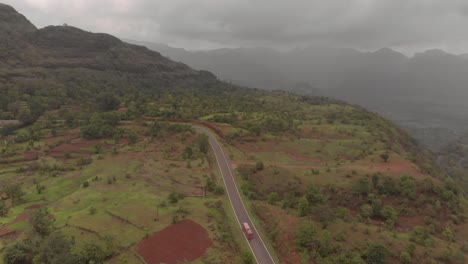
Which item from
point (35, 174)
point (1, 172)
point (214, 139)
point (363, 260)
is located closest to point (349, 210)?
point (363, 260)

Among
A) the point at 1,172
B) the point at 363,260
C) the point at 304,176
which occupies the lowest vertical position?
the point at 1,172

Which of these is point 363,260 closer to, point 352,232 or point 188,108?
point 352,232

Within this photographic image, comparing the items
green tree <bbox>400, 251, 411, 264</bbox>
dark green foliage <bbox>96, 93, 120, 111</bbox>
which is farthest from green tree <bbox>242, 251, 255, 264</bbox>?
dark green foliage <bbox>96, 93, 120, 111</bbox>

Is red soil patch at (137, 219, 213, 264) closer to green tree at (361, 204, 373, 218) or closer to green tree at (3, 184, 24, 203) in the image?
green tree at (361, 204, 373, 218)

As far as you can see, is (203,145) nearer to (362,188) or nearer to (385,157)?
(362,188)

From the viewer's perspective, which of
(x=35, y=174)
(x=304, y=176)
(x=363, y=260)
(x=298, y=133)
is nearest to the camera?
(x=363, y=260)

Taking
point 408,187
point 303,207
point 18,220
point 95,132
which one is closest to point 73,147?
point 95,132

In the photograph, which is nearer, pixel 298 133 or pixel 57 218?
pixel 57 218

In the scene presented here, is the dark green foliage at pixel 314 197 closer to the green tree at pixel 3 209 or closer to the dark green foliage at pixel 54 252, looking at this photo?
the dark green foliage at pixel 54 252
